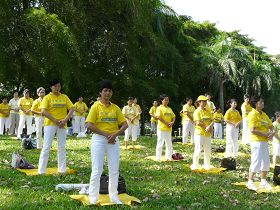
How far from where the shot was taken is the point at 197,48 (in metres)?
36.6

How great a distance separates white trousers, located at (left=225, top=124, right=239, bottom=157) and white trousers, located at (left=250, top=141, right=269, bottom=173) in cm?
515

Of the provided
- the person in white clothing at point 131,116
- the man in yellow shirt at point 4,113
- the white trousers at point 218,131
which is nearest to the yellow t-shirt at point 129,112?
the person in white clothing at point 131,116

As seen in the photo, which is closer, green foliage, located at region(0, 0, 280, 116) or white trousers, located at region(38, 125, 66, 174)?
white trousers, located at region(38, 125, 66, 174)

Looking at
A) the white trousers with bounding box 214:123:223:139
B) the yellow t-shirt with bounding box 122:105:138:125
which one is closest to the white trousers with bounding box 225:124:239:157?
the yellow t-shirt with bounding box 122:105:138:125

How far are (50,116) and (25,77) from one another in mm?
16831

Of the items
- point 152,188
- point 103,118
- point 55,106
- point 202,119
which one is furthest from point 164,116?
point 103,118

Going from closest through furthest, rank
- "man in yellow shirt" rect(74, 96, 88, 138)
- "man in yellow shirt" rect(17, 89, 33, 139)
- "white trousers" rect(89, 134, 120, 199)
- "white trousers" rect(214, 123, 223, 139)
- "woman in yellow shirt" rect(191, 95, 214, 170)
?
1. "white trousers" rect(89, 134, 120, 199)
2. "woman in yellow shirt" rect(191, 95, 214, 170)
3. "man in yellow shirt" rect(17, 89, 33, 139)
4. "man in yellow shirt" rect(74, 96, 88, 138)
5. "white trousers" rect(214, 123, 223, 139)

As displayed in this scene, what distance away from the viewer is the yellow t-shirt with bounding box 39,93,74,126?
34.9 feet

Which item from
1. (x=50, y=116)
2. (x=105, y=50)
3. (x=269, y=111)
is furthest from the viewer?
(x=269, y=111)

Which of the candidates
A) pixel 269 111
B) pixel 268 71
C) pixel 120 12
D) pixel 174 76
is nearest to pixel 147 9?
pixel 120 12

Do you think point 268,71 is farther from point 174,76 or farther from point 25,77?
point 25,77

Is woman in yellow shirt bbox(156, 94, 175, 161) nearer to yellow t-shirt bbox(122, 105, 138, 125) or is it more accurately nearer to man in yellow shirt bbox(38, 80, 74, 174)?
man in yellow shirt bbox(38, 80, 74, 174)

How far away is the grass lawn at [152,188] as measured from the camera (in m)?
7.83

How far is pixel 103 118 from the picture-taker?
786cm
